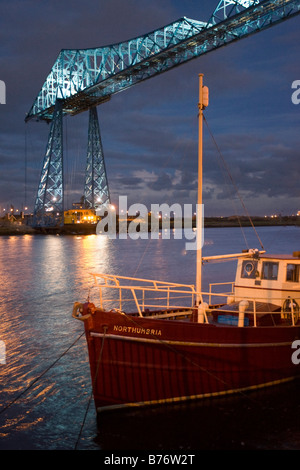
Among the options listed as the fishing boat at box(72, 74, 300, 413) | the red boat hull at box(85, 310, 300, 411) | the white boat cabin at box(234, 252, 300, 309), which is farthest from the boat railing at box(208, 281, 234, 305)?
the red boat hull at box(85, 310, 300, 411)

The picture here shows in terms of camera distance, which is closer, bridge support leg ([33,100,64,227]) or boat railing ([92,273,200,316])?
boat railing ([92,273,200,316])

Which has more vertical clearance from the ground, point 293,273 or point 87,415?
point 293,273

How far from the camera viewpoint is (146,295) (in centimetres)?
2314

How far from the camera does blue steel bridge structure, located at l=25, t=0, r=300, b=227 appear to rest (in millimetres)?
50281

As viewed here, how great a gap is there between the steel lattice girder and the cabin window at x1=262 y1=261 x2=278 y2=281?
132 ft

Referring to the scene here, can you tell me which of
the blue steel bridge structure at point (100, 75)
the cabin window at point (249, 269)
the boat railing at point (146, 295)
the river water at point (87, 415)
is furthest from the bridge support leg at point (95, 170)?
the cabin window at point (249, 269)

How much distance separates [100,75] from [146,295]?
64.2 meters

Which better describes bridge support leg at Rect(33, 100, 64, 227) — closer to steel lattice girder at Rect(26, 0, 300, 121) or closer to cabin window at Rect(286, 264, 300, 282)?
steel lattice girder at Rect(26, 0, 300, 121)

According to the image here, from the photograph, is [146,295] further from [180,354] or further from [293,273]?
[180,354]

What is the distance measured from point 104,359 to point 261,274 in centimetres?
480

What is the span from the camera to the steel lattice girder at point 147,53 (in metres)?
47.5

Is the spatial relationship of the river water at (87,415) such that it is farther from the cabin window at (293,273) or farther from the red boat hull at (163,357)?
the cabin window at (293,273)

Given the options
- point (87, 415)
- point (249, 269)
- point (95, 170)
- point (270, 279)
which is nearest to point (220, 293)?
point (249, 269)

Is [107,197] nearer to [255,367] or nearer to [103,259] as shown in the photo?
[103,259]
